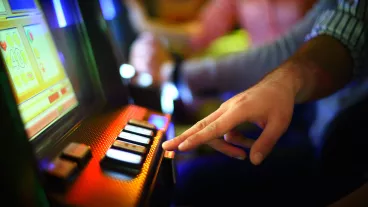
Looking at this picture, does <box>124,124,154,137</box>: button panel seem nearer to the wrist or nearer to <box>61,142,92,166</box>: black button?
<box>61,142,92,166</box>: black button

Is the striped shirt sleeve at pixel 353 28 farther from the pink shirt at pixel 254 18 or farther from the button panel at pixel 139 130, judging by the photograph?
the pink shirt at pixel 254 18

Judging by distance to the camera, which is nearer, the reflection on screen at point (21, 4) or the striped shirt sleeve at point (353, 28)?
the reflection on screen at point (21, 4)

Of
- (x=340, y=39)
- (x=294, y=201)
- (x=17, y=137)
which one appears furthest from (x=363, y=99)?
(x=17, y=137)

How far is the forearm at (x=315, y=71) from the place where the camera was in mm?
493

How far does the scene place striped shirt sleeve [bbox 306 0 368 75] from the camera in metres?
0.62

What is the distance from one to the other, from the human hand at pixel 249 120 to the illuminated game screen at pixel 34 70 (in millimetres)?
190

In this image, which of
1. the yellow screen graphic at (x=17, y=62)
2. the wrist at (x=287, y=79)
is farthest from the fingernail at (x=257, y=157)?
the yellow screen graphic at (x=17, y=62)

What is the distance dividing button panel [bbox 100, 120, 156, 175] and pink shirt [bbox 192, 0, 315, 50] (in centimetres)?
108

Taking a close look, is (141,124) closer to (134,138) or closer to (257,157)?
(134,138)

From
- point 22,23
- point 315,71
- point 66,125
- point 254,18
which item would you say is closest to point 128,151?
point 66,125

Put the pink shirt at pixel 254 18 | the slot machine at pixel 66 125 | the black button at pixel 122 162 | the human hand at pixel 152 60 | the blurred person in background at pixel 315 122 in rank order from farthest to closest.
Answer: the pink shirt at pixel 254 18 < the human hand at pixel 152 60 < the blurred person in background at pixel 315 122 < the black button at pixel 122 162 < the slot machine at pixel 66 125

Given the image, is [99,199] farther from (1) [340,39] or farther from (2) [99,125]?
(1) [340,39]

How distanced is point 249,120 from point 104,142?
0.21 m

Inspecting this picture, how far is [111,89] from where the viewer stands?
62cm
